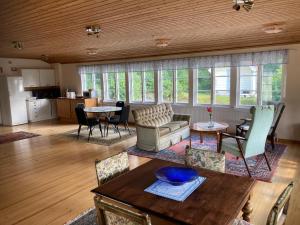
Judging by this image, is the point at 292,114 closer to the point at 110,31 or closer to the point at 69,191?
the point at 110,31

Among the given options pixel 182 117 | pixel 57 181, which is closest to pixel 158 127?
pixel 182 117

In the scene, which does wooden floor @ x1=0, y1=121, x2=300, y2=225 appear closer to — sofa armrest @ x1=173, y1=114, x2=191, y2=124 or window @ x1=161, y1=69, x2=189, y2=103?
sofa armrest @ x1=173, y1=114, x2=191, y2=124

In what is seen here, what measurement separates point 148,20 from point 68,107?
20.2 feet

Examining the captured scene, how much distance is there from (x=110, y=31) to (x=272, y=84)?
3.89 meters

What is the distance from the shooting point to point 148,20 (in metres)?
3.40

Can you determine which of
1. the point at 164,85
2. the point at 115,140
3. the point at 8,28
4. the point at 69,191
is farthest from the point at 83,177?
the point at 164,85

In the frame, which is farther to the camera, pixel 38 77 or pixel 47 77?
pixel 47 77

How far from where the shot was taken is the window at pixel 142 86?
7.65 meters

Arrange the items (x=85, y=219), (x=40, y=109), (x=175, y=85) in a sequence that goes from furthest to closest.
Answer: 1. (x=40, y=109)
2. (x=175, y=85)
3. (x=85, y=219)

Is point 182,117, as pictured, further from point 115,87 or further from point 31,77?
point 31,77

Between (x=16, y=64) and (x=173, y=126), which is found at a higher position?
(x=16, y=64)

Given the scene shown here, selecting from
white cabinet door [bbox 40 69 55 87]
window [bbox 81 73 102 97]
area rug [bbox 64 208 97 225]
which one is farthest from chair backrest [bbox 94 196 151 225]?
white cabinet door [bbox 40 69 55 87]

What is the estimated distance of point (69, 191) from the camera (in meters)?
3.34

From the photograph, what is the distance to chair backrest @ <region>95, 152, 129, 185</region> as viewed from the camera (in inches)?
80.8
